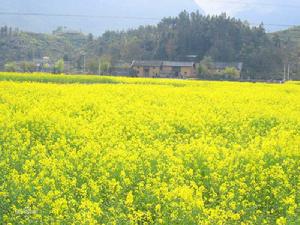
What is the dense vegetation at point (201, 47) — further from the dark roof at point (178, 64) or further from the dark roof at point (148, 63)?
the dark roof at point (148, 63)

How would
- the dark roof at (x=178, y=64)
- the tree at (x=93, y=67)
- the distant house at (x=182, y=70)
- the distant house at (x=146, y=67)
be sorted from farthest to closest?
the distant house at (x=146, y=67)
the dark roof at (x=178, y=64)
the distant house at (x=182, y=70)
the tree at (x=93, y=67)

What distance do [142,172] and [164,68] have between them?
3072 inches

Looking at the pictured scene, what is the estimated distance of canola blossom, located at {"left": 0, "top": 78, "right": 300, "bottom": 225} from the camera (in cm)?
645

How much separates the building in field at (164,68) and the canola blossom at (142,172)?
68491mm

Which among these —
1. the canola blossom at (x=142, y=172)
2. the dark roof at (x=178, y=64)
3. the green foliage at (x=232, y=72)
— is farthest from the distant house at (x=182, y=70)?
the canola blossom at (x=142, y=172)

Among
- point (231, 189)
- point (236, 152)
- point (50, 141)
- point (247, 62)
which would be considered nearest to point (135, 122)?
point (50, 141)

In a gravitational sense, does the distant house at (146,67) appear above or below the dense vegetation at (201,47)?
below

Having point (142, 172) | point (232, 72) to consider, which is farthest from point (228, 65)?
point (142, 172)

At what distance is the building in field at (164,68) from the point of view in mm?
82938

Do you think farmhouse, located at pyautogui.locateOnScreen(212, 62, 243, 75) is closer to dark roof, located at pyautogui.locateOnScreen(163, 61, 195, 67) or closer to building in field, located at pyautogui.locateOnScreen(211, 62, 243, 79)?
building in field, located at pyautogui.locateOnScreen(211, 62, 243, 79)

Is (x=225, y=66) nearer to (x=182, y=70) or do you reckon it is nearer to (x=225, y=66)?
(x=225, y=66)

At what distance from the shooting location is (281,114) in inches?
655

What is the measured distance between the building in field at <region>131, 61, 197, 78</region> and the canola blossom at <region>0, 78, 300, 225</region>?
68491 mm

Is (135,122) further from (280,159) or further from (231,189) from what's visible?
(231,189)
